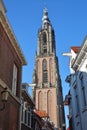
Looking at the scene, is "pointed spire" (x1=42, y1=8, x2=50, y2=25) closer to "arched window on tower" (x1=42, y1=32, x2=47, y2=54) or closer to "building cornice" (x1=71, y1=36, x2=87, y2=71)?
"arched window on tower" (x1=42, y1=32, x2=47, y2=54)

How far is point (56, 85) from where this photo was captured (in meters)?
84.4

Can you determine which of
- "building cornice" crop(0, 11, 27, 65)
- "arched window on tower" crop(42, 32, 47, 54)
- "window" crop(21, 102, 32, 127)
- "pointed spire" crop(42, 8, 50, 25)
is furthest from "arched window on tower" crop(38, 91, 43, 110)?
"building cornice" crop(0, 11, 27, 65)

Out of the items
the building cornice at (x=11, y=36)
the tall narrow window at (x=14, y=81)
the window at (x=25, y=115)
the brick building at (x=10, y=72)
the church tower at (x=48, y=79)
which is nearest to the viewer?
the brick building at (x=10, y=72)

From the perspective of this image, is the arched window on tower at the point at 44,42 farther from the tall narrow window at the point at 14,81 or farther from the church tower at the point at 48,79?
the tall narrow window at the point at 14,81

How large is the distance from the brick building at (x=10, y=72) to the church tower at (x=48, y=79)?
62549mm

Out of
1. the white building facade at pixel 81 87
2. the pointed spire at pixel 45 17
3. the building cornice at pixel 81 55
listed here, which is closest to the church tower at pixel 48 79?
the pointed spire at pixel 45 17

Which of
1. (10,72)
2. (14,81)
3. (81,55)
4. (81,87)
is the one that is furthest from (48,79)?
(10,72)

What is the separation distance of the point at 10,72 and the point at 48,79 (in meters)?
72.1

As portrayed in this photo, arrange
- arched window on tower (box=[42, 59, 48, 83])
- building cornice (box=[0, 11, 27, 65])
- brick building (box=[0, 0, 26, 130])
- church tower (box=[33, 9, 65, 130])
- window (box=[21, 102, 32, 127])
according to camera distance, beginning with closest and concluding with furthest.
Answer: brick building (box=[0, 0, 26, 130]) → building cornice (box=[0, 11, 27, 65]) → window (box=[21, 102, 32, 127]) → church tower (box=[33, 9, 65, 130]) → arched window on tower (box=[42, 59, 48, 83])

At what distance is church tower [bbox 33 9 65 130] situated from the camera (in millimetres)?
81062

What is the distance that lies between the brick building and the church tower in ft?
205

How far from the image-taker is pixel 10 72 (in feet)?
48.4

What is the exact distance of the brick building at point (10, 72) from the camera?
13.1 m

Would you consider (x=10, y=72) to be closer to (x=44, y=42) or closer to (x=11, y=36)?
(x=11, y=36)
